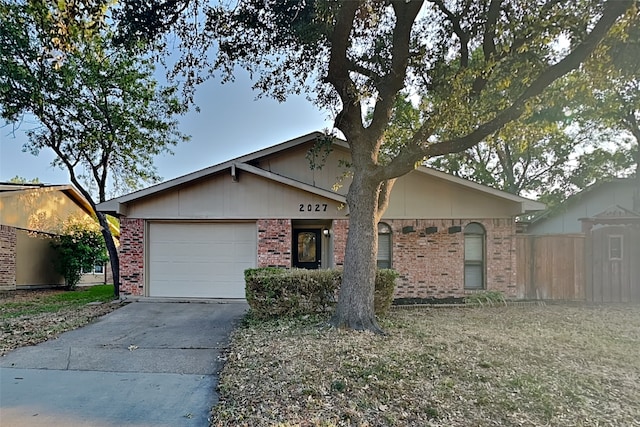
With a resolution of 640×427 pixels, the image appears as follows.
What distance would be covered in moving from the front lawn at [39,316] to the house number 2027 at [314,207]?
5.42 metres

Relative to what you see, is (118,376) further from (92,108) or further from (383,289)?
(92,108)

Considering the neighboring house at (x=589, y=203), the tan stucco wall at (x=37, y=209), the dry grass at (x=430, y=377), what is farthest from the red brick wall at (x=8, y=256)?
the neighboring house at (x=589, y=203)

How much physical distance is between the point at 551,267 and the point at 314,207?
21.9ft

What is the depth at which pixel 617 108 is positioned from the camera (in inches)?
493

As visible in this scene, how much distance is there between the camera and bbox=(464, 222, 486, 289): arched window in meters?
11.1

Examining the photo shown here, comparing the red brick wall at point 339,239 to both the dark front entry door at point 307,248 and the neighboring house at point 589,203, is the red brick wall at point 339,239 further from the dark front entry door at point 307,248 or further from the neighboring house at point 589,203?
the neighboring house at point 589,203

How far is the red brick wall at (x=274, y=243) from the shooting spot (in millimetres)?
10680

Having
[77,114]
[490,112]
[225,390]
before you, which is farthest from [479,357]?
[77,114]

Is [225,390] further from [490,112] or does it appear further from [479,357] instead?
[490,112]

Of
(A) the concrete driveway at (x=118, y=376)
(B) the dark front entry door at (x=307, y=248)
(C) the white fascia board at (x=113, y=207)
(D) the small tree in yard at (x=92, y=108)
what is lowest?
(A) the concrete driveway at (x=118, y=376)

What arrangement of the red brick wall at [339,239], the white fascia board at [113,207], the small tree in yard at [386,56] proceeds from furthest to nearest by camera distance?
the red brick wall at [339,239] → the white fascia board at [113,207] → the small tree in yard at [386,56]

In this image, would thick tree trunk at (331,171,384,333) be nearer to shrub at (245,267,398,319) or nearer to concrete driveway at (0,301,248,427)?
shrub at (245,267,398,319)

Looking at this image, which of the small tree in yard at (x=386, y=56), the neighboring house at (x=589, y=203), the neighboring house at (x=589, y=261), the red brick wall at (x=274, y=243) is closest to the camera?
the small tree in yard at (x=386, y=56)

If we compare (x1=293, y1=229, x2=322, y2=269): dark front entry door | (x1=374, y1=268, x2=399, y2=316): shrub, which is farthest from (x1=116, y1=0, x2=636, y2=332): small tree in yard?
(x1=293, y1=229, x2=322, y2=269): dark front entry door
